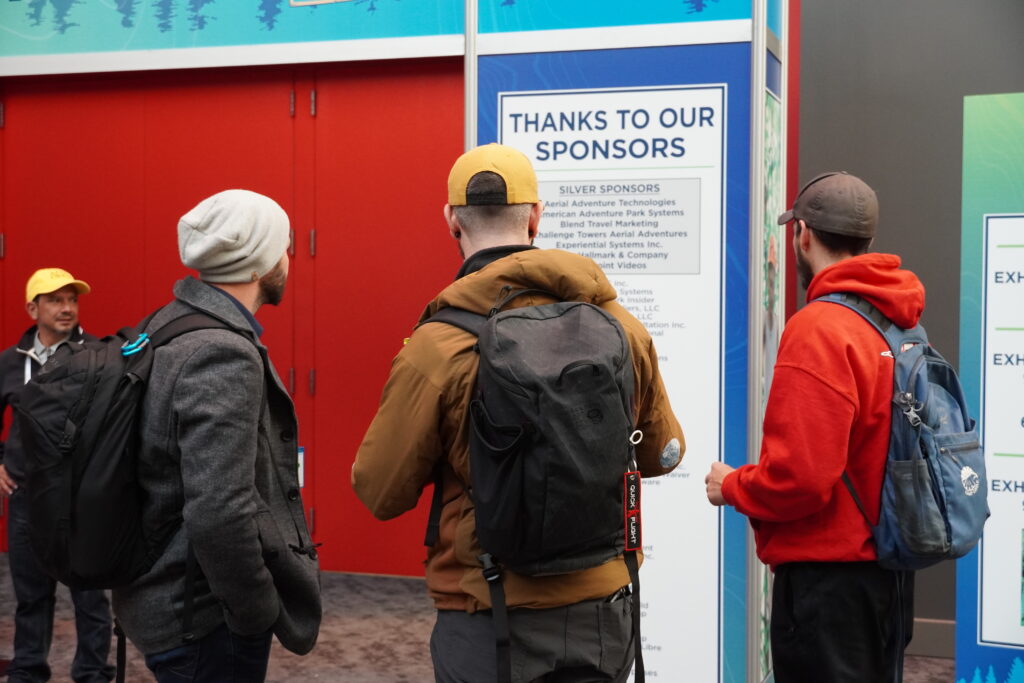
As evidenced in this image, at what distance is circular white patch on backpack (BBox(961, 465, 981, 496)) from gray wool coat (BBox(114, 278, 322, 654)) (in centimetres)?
130

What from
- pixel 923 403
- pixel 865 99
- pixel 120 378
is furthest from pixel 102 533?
pixel 865 99

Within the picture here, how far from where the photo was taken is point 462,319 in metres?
1.84

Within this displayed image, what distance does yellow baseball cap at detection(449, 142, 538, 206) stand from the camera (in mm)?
1937

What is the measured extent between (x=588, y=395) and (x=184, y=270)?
4454 mm

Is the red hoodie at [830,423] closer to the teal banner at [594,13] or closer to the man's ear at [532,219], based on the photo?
the man's ear at [532,219]

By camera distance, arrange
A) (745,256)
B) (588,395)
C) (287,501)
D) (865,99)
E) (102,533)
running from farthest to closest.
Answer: (865,99), (745,256), (287,501), (102,533), (588,395)

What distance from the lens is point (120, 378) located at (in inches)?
78.2

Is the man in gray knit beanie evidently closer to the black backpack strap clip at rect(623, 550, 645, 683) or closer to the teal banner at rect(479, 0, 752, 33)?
the black backpack strap clip at rect(623, 550, 645, 683)

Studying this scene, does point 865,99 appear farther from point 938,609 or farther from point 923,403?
point 923,403

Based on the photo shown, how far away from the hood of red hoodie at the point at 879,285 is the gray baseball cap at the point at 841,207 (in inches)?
3.5

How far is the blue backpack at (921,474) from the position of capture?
7.25 feet

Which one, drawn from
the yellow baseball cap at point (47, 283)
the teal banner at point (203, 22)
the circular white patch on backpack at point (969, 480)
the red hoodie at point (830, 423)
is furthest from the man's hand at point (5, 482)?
the circular white patch on backpack at point (969, 480)

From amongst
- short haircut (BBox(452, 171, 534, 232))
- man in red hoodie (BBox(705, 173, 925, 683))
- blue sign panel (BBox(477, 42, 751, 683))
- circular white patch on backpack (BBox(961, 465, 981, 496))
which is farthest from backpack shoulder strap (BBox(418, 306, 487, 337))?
blue sign panel (BBox(477, 42, 751, 683))

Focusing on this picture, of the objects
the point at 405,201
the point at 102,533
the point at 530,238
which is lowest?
the point at 102,533
